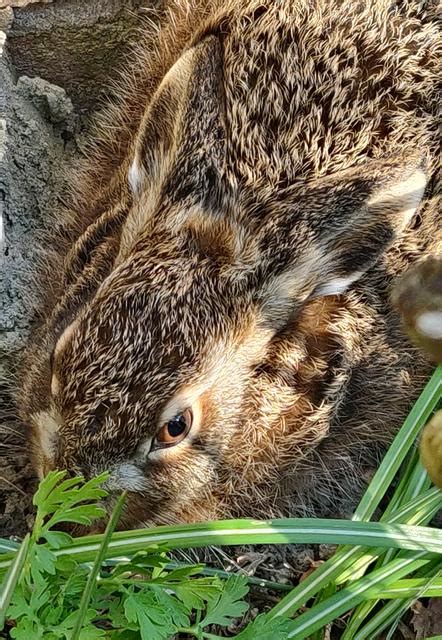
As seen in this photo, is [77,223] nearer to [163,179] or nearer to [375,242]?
[163,179]

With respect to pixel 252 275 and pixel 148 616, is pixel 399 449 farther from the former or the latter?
pixel 148 616

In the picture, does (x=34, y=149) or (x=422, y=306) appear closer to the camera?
(x=422, y=306)

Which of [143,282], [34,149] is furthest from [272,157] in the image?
[34,149]

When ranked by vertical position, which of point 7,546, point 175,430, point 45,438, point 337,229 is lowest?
point 7,546

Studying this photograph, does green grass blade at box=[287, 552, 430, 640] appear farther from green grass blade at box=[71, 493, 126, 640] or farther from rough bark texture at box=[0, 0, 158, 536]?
rough bark texture at box=[0, 0, 158, 536]

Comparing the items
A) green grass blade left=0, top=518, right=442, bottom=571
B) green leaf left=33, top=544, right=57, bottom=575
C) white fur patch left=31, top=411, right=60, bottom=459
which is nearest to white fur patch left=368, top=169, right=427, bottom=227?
green grass blade left=0, top=518, right=442, bottom=571

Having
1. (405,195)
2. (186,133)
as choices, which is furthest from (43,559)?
(405,195)
